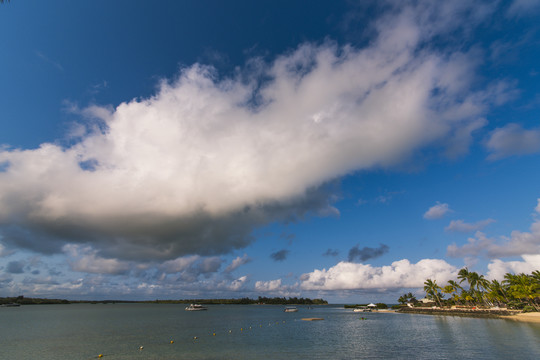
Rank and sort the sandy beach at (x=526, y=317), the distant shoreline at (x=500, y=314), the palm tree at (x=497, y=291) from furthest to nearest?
the palm tree at (x=497, y=291)
the distant shoreline at (x=500, y=314)
the sandy beach at (x=526, y=317)

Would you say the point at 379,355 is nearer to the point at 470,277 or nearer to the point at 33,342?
the point at 33,342

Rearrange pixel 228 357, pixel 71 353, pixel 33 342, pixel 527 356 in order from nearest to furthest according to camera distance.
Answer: pixel 527 356, pixel 228 357, pixel 71 353, pixel 33 342

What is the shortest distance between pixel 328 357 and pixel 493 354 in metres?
24.0

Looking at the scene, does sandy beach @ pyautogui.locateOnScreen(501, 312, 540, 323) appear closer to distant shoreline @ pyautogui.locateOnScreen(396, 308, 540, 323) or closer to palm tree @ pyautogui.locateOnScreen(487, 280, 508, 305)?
distant shoreline @ pyautogui.locateOnScreen(396, 308, 540, 323)

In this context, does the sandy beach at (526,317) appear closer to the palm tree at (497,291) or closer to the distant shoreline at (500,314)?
the distant shoreline at (500,314)

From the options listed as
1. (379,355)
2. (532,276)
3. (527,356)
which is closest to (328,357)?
(379,355)

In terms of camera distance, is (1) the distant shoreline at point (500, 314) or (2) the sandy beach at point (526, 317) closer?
(2) the sandy beach at point (526, 317)

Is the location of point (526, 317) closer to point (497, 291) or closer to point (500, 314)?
point (500, 314)

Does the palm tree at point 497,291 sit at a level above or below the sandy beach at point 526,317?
above

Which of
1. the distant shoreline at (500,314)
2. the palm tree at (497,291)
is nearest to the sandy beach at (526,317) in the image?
the distant shoreline at (500,314)

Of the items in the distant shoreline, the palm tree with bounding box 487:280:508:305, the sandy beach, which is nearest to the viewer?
the sandy beach

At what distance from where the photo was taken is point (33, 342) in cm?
5909

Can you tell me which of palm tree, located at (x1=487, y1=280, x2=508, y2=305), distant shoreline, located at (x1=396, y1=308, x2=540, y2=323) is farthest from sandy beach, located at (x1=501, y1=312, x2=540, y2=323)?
palm tree, located at (x1=487, y1=280, x2=508, y2=305)

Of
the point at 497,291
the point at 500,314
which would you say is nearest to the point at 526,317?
the point at 500,314
